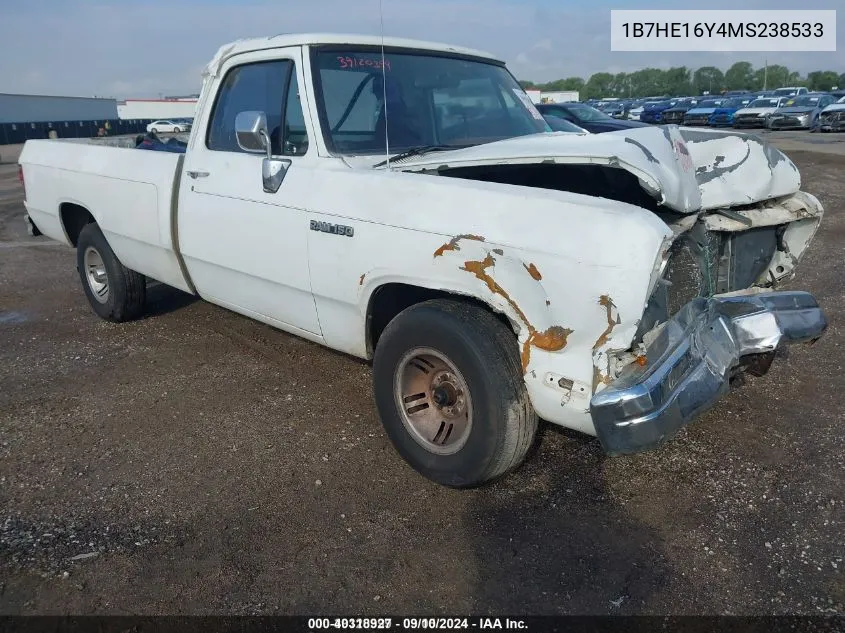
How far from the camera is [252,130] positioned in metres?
3.35

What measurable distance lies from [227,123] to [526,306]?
2.52 meters

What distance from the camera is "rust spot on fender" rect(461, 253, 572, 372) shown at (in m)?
2.49

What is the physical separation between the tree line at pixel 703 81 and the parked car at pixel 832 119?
37398 mm

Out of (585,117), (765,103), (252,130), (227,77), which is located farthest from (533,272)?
(765,103)

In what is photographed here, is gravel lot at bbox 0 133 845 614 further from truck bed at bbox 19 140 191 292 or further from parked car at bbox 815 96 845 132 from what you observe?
parked car at bbox 815 96 845 132

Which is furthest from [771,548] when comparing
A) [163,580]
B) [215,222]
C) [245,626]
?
[215,222]

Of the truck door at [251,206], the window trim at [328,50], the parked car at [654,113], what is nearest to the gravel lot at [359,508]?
the truck door at [251,206]

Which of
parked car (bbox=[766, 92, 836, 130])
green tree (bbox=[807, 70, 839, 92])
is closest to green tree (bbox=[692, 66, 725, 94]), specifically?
green tree (bbox=[807, 70, 839, 92])

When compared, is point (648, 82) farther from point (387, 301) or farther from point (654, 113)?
point (387, 301)

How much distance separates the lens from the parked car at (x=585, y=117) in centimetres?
1284

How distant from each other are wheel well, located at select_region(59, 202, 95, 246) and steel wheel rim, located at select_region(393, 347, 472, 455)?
12.1 feet

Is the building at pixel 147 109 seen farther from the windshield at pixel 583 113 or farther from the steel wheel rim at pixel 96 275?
the steel wheel rim at pixel 96 275

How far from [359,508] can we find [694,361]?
1.56 meters

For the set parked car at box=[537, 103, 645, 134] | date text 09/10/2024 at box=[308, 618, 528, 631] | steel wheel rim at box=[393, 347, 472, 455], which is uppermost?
parked car at box=[537, 103, 645, 134]
